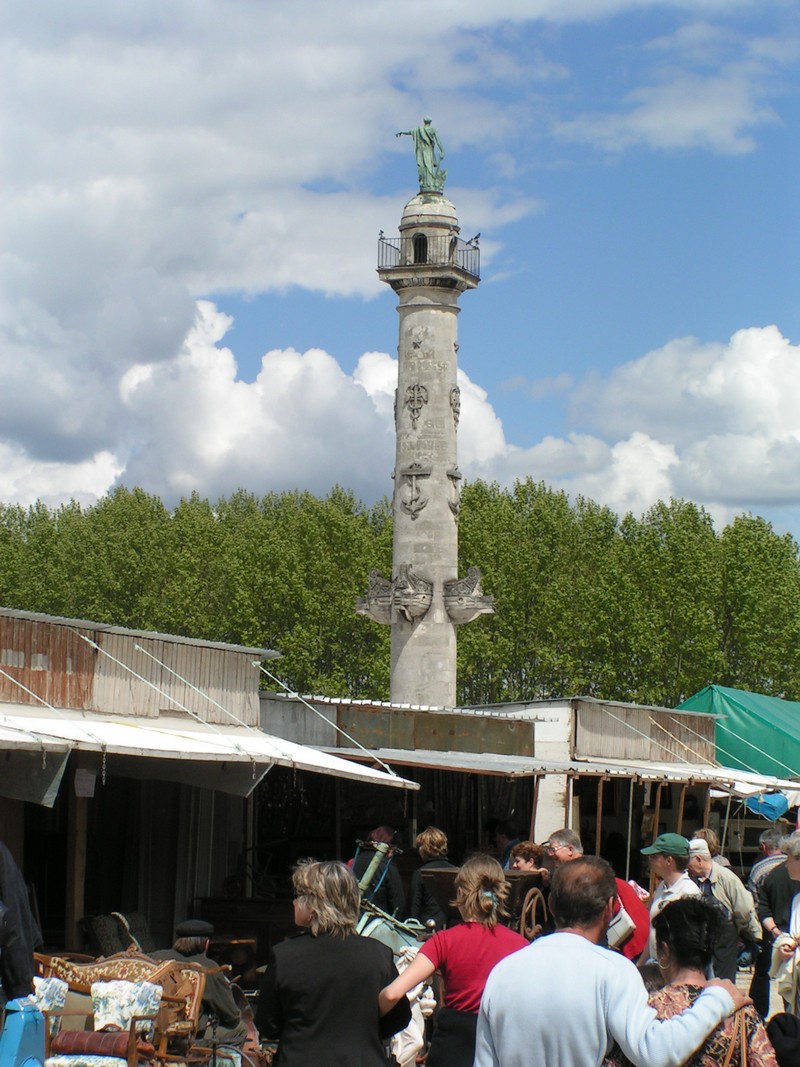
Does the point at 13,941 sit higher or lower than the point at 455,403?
lower

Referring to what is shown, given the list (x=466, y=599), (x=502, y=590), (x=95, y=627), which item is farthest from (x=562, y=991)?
(x=502, y=590)

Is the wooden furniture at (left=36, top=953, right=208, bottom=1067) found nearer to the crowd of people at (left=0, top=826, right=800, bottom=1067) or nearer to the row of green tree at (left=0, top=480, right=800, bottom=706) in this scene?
the crowd of people at (left=0, top=826, right=800, bottom=1067)

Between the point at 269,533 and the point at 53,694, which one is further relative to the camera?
the point at 269,533

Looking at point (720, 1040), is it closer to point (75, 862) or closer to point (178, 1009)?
point (178, 1009)

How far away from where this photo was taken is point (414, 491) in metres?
33.8

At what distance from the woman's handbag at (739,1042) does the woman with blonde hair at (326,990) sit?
143cm

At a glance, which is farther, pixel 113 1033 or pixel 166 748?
pixel 166 748

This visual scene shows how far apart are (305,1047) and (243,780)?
984cm

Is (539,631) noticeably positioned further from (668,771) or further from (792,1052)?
(792,1052)

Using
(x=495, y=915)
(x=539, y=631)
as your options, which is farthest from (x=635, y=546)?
(x=495, y=915)

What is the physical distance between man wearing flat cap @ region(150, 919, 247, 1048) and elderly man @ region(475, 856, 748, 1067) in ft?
18.7

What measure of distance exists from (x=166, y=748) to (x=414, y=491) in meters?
20.8

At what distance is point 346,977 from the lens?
5520 millimetres

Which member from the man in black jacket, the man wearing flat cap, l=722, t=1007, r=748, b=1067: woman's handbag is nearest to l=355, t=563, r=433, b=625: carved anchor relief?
the man wearing flat cap
